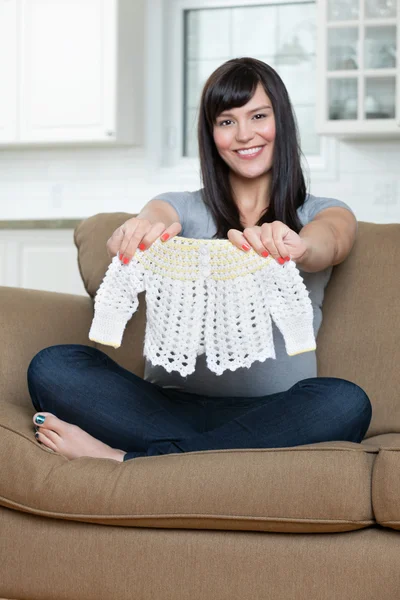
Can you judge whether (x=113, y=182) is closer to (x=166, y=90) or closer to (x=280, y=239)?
(x=166, y=90)

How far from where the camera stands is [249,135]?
6.58 ft

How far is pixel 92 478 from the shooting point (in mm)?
1517

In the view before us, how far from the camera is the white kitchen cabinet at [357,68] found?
146 inches

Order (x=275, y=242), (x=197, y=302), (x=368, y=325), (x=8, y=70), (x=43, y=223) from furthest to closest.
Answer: (x=8, y=70)
(x=43, y=223)
(x=368, y=325)
(x=197, y=302)
(x=275, y=242)

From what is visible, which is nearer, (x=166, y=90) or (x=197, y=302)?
(x=197, y=302)

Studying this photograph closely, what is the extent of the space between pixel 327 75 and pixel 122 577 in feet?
8.96

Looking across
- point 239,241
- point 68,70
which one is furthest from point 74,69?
point 239,241

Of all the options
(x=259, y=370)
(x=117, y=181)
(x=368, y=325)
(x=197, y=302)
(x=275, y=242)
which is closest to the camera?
(x=275, y=242)

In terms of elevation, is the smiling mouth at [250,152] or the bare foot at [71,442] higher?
the smiling mouth at [250,152]

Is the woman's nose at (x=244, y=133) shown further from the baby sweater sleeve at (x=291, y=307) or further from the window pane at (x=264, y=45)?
the window pane at (x=264, y=45)

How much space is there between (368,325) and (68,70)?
2.65 meters

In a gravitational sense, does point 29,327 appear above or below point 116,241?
below

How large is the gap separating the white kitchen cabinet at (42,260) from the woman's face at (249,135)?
7.13 ft

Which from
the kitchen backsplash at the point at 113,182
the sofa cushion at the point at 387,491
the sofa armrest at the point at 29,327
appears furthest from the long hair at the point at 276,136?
the kitchen backsplash at the point at 113,182
